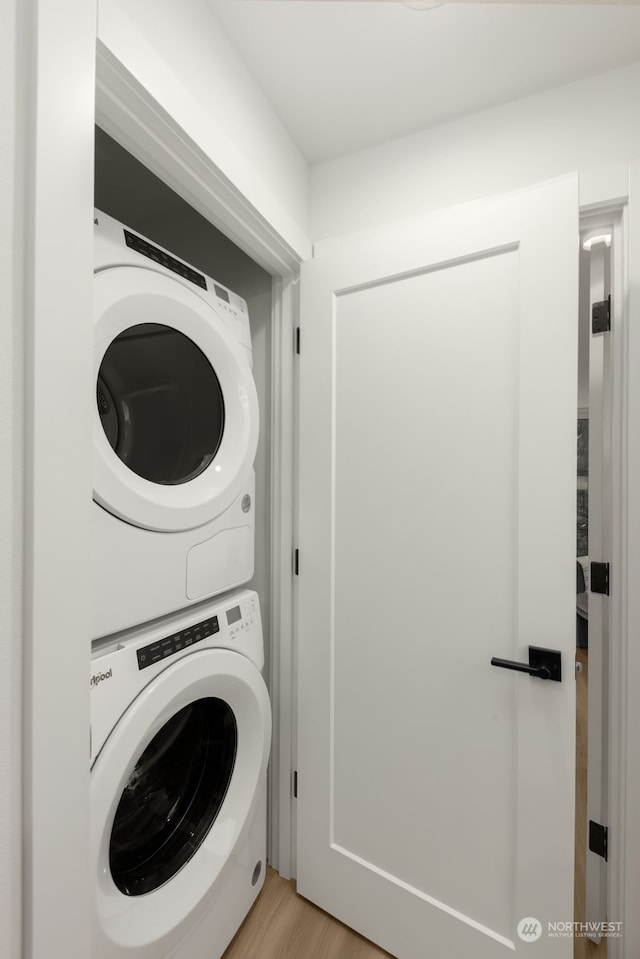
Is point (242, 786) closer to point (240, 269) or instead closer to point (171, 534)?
point (171, 534)

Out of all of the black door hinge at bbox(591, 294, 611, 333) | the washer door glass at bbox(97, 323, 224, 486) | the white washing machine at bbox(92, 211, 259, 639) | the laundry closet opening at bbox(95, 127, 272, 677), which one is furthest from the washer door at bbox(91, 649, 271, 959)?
the black door hinge at bbox(591, 294, 611, 333)

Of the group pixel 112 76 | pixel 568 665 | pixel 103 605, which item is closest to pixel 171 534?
pixel 103 605

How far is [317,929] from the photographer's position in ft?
4.11

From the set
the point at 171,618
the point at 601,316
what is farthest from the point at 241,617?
the point at 601,316

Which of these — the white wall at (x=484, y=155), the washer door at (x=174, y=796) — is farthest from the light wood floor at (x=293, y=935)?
the white wall at (x=484, y=155)

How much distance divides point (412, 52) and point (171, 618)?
1524mm

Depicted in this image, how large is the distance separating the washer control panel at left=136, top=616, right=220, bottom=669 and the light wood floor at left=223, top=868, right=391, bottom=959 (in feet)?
3.11

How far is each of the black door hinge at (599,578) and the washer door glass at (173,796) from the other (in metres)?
1.03

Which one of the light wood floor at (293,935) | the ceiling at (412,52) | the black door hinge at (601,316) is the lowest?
the light wood floor at (293,935)

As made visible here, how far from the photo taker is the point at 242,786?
1.15 m

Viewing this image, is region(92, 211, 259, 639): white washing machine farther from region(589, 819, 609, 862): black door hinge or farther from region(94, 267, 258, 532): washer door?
region(589, 819, 609, 862): black door hinge

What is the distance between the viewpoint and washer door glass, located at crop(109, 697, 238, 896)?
0.99 meters

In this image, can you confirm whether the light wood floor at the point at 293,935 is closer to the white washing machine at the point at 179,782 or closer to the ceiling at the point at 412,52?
the white washing machine at the point at 179,782

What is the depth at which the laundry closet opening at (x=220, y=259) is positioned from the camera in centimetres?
148
